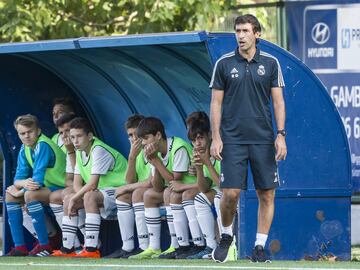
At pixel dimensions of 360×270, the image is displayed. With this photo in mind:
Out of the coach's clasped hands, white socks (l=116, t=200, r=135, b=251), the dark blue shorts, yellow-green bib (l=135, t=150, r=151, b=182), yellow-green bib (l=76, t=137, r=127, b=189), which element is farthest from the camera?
yellow-green bib (l=76, t=137, r=127, b=189)

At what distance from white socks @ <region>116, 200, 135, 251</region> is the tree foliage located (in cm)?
442

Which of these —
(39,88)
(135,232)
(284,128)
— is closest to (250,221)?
(284,128)

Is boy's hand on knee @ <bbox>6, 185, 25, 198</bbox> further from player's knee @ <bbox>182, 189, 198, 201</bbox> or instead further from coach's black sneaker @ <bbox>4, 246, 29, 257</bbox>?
player's knee @ <bbox>182, 189, 198, 201</bbox>

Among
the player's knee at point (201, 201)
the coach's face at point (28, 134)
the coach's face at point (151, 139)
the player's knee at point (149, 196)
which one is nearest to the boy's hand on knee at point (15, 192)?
the coach's face at point (28, 134)

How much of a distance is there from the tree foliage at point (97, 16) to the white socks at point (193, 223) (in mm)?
4872

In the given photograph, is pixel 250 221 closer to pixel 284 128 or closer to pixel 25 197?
pixel 284 128

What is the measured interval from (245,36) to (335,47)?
→ 16.1ft

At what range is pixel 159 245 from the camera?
14453 millimetres

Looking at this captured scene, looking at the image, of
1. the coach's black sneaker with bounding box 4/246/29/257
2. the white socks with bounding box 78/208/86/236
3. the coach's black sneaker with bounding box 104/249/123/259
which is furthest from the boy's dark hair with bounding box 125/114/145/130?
the coach's black sneaker with bounding box 4/246/29/257

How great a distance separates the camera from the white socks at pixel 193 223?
13.9 meters

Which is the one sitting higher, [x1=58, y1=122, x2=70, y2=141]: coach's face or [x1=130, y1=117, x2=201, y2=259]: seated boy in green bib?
[x1=58, y1=122, x2=70, y2=141]: coach's face

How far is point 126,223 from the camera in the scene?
573 inches

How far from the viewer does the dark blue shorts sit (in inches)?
483

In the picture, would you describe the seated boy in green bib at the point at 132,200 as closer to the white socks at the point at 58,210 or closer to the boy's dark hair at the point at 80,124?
the boy's dark hair at the point at 80,124
